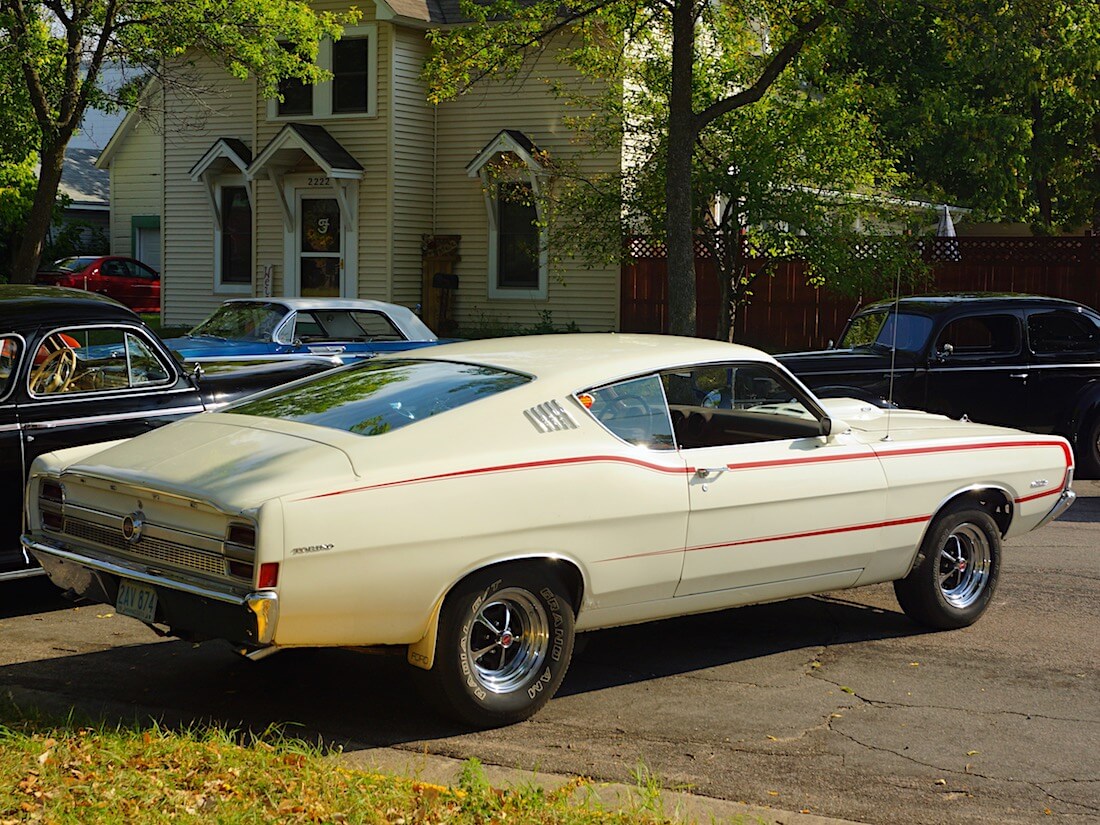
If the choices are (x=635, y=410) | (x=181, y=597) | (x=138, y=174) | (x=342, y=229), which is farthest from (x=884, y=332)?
(x=138, y=174)

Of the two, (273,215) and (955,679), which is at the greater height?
(273,215)

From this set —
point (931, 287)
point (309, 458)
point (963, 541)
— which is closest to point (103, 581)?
point (309, 458)

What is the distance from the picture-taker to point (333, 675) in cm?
662

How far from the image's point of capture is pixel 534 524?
5.70 m

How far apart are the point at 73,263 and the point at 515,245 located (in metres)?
13.8

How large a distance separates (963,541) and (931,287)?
47.1 ft

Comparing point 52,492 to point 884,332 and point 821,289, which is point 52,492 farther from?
point 821,289

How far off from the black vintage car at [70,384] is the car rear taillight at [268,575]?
2.95 m

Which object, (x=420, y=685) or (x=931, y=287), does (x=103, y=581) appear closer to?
(x=420, y=685)

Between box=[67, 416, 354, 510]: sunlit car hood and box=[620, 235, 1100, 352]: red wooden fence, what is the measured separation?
50.2 feet

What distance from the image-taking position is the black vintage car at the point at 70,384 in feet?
24.8

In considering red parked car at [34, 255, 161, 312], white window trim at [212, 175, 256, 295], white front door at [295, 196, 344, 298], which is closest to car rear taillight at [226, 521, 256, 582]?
white front door at [295, 196, 344, 298]

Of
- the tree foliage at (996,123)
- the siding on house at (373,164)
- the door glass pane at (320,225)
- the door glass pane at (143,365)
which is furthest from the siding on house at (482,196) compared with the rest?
the door glass pane at (143,365)

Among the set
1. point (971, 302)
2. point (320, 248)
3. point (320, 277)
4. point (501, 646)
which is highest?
Answer: point (320, 248)
